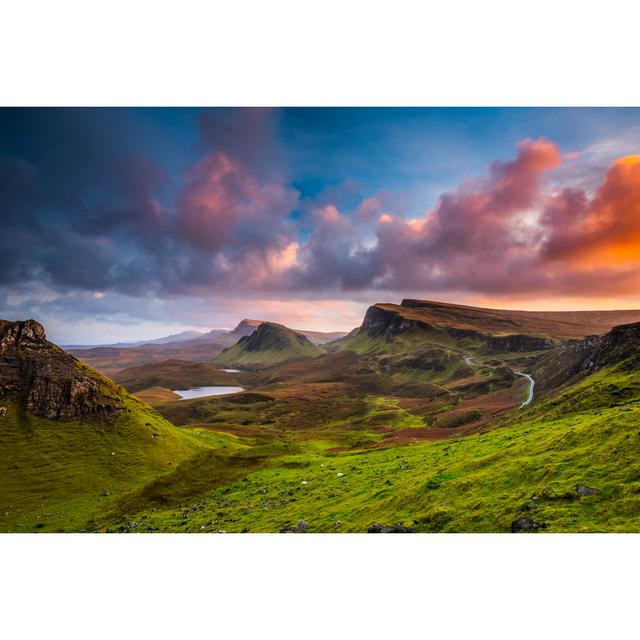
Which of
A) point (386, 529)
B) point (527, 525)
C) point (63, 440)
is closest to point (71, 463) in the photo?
point (63, 440)

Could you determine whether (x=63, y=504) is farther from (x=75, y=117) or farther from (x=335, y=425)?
(x=335, y=425)

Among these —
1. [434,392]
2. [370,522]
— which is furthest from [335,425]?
[370,522]

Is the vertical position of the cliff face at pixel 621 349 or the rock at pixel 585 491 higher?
the cliff face at pixel 621 349

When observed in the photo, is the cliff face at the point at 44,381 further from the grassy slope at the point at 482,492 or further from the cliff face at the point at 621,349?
the cliff face at the point at 621,349

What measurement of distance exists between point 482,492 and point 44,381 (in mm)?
44697

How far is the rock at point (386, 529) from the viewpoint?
1400 cm

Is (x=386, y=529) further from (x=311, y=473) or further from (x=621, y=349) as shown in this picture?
(x=621, y=349)

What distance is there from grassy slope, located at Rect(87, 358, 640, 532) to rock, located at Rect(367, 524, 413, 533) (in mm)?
407

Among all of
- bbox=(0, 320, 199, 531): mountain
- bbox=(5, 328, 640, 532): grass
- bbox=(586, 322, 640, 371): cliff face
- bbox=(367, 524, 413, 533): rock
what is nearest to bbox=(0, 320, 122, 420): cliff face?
bbox=(0, 320, 199, 531): mountain

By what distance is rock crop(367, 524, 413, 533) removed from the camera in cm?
1400

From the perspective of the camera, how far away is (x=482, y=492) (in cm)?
1483

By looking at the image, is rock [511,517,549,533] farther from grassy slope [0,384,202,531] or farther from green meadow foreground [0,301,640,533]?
grassy slope [0,384,202,531]

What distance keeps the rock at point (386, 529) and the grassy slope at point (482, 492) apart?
41cm

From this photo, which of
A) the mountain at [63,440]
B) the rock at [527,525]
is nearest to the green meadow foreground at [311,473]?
the rock at [527,525]
